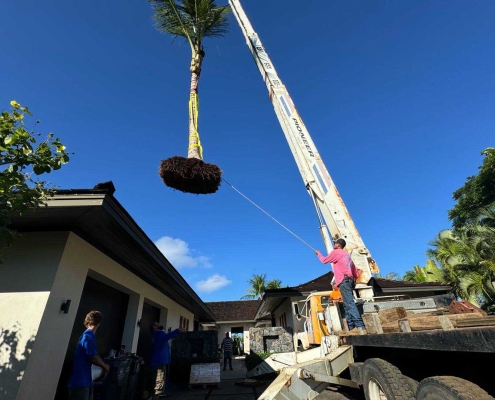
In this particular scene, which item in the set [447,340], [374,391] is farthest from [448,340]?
[374,391]

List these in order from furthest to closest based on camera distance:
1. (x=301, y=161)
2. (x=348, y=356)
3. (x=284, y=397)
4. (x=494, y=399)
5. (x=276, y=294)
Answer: (x=276, y=294)
(x=301, y=161)
(x=348, y=356)
(x=284, y=397)
(x=494, y=399)

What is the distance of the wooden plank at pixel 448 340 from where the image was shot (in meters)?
1.53

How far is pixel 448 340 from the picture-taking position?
6.00 feet

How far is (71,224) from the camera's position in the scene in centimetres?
491

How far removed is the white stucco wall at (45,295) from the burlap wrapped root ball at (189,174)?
2.13 m

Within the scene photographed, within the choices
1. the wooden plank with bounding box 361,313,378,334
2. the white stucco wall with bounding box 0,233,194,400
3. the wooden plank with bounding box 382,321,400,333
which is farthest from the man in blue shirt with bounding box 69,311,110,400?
the wooden plank with bounding box 382,321,400,333

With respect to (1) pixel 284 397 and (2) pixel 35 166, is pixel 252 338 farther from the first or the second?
(2) pixel 35 166

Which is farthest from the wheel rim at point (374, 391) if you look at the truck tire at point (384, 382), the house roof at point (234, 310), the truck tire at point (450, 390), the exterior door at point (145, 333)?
the house roof at point (234, 310)

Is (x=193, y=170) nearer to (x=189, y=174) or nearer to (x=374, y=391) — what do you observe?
(x=189, y=174)

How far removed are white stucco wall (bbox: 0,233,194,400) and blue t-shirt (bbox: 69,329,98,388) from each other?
0.89 metres

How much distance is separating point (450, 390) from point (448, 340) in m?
0.34

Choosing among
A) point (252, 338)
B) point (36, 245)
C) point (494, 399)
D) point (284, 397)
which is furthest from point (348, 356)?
point (252, 338)

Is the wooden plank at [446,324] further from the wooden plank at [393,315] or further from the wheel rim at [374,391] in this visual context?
the wheel rim at [374,391]

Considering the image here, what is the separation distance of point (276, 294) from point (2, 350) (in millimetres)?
10318
